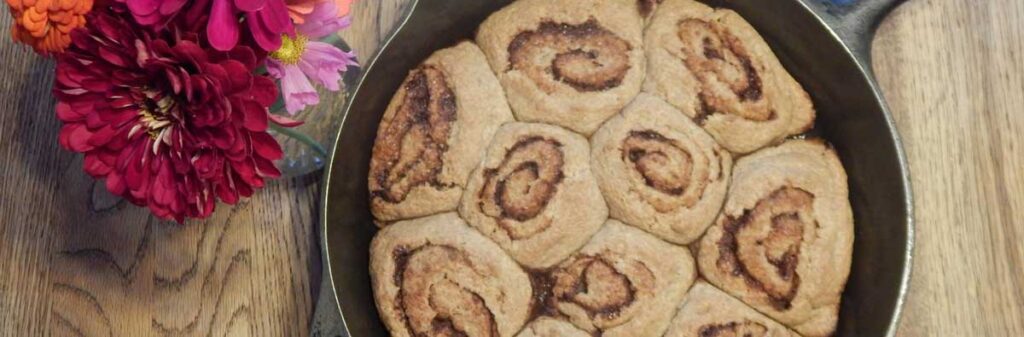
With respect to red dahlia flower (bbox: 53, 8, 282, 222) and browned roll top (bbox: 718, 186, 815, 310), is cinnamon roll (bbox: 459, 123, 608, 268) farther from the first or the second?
red dahlia flower (bbox: 53, 8, 282, 222)

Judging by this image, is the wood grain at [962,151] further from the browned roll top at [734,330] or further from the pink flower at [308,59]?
the pink flower at [308,59]

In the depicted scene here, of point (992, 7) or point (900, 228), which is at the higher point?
point (992, 7)

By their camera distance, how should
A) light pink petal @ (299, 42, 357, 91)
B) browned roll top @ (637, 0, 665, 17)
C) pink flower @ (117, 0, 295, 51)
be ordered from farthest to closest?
→ browned roll top @ (637, 0, 665, 17)
light pink petal @ (299, 42, 357, 91)
pink flower @ (117, 0, 295, 51)

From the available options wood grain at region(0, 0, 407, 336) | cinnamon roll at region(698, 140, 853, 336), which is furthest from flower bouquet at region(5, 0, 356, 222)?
cinnamon roll at region(698, 140, 853, 336)

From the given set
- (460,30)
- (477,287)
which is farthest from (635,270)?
(460,30)

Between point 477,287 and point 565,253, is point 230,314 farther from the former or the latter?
point 565,253

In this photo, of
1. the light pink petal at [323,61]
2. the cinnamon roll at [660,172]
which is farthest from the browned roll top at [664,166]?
the light pink petal at [323,61]

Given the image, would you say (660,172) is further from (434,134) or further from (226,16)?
(226,16)
